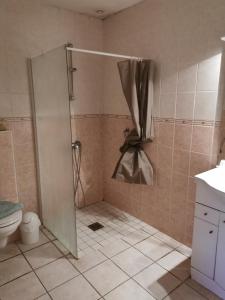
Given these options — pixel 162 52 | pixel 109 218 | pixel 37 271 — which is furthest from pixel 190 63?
pixel 37 271

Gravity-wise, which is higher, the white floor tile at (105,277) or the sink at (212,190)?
the sink at (212,190)

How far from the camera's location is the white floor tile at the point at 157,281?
1.64 metres

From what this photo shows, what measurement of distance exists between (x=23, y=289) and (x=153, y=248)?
114 cm

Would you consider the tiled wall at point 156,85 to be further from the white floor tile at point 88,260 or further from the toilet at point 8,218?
the white floor tile at point 88,260

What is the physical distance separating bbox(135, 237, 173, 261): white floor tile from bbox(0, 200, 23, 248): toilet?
1113 millimetres

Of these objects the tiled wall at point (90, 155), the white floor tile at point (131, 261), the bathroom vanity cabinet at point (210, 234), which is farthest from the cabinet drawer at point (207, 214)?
the tiled wall at point (90, 155)

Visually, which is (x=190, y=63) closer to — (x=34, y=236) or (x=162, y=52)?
(x=162, y=52)

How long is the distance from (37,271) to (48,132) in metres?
1.17

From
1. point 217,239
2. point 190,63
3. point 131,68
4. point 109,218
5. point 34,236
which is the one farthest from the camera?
point 109,218

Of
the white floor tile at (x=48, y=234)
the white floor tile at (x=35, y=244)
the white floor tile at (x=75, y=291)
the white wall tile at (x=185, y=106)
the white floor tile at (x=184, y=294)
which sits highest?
the white wall tile at (x=185, y=106)

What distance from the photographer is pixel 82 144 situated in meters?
2.75

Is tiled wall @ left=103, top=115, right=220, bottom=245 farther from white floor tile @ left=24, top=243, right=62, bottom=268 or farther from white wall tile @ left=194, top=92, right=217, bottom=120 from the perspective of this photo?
white floor tile @ left=24, top=243, right=62, bottom=268

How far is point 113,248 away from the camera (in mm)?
2107

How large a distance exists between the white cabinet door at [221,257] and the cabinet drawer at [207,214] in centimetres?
3
